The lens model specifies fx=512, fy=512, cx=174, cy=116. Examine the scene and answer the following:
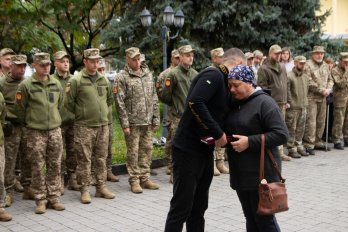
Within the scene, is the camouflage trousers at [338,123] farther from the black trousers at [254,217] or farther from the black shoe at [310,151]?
the black trousers at [254,217]

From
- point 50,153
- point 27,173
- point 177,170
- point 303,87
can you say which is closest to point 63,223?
point 50,153

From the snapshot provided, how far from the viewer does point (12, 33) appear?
1434 cm

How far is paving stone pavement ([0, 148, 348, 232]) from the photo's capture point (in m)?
6.26

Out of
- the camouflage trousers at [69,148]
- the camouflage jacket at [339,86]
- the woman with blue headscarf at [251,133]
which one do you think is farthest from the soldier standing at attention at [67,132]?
the camouflage jacket at [339,86]

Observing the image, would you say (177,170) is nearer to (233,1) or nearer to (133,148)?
(133,148)

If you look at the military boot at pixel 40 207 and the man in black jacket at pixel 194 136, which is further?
the military boot at pixel 40 207

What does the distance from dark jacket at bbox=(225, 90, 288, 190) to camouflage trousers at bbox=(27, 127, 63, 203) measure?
3.18m

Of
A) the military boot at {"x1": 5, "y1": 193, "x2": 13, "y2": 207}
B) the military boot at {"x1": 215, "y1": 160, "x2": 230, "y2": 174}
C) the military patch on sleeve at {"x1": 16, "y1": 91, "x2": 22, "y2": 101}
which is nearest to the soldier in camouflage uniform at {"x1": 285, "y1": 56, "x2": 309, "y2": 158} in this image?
the military boot at {"x1": 215, "y1": 160, "x2": 230, "y2": 174}

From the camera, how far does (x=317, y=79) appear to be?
11391 mm

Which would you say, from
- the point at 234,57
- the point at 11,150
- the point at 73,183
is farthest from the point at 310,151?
the point at 234,57

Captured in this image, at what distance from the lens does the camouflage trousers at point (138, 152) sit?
26.4ft

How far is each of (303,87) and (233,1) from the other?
4.88 meters

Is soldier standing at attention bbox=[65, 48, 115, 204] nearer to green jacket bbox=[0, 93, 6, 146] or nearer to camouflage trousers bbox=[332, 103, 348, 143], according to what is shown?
green jacket bbox=[0, 93, 6, 146]

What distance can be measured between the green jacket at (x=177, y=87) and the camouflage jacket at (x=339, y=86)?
487 centimetres
